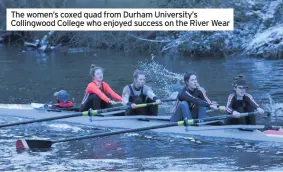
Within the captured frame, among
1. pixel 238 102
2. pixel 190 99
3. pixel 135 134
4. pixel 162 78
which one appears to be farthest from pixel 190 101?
pixel 162 78

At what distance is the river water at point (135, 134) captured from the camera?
33.2 feet

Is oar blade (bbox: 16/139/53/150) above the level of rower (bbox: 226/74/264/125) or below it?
below

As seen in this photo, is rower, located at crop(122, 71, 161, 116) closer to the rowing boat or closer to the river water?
the rowing boat

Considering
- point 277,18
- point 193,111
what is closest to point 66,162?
point 193,111

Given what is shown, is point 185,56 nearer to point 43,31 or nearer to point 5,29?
point 43,31

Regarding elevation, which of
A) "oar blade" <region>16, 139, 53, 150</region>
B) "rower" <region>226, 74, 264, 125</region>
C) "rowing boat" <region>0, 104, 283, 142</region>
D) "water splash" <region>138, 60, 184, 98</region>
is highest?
"water splash" <region>138, 60, 184, 98</region>

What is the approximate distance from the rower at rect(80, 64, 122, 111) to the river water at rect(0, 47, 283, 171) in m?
0.54

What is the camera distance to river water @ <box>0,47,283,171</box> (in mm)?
10117

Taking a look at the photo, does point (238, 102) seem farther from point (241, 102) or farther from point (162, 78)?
point (162, 78)

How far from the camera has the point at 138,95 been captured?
13219mm

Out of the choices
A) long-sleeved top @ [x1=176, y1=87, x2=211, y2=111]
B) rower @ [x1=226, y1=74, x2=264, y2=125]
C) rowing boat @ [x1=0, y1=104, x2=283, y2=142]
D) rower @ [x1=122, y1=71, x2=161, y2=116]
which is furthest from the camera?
rower @ [x1=122, y1=71, x2=161, y2=116]

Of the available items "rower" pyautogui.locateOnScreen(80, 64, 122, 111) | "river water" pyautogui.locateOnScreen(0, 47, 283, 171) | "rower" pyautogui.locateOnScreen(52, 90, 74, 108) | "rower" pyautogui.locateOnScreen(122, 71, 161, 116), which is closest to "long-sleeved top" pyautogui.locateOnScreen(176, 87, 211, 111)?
"river water" pyautogui.locateOnScreen(0, 47, 283, 171)

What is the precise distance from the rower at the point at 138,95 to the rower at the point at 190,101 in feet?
3.24

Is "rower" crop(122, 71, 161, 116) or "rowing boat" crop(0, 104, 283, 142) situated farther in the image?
"rower" crop(122, 71, 161, 116)
